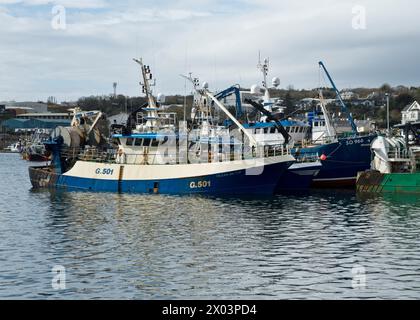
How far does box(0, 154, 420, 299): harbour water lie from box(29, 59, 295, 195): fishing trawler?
3.24 meters

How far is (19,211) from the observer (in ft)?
145

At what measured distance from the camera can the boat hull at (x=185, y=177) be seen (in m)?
49.3

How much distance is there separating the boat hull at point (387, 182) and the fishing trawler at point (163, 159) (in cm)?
788

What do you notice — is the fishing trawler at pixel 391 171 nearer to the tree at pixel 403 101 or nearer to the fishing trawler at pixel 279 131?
the fishing trawler at pixel 279 131

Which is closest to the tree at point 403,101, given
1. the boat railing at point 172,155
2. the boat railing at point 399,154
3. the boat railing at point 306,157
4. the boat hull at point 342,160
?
the boat hull at point 342,160

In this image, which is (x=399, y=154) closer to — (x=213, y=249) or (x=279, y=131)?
(x=279, y=131)

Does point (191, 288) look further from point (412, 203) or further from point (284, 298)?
point (412, 203)

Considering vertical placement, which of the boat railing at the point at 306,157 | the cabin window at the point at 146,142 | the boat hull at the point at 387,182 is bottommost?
the boat hull at the point at 387,182

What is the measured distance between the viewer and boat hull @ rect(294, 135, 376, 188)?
190 feet

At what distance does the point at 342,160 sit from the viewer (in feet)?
192

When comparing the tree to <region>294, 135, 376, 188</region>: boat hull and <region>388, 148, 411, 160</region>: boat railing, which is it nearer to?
<region>294, 135, 376, 188</region>: boat hull

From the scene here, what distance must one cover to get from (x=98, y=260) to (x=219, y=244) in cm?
574

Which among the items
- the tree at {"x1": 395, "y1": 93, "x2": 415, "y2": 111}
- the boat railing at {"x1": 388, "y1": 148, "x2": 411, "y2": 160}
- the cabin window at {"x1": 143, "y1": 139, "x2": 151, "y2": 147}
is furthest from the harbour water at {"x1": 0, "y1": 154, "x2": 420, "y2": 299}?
the tree at {"x1": 395, "y1": 93, "x2": 415, "y2": 111}
